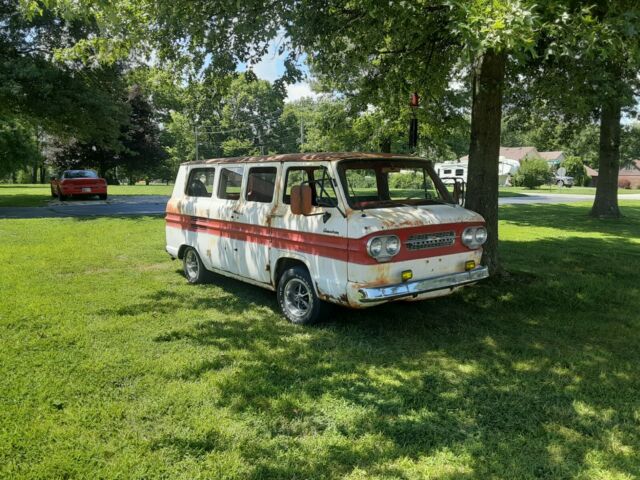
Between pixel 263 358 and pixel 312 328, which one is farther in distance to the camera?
pixel 312 328

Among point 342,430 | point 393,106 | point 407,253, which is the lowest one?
point 342,430

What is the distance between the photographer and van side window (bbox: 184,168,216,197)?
7469 mm

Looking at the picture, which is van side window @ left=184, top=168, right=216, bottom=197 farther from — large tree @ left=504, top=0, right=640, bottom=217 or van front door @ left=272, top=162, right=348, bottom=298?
large tree @ left=504, top=0, right=640, bottom=217

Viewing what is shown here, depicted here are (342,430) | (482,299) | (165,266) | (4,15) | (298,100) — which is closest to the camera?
(342,430)

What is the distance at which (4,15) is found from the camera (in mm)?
18016

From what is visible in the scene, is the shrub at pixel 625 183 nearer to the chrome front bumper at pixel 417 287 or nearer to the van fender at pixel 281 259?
the chrome front bumper at pixel 417 287

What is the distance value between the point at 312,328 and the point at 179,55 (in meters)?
4.51

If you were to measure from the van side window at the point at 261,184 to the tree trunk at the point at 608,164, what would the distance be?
15381 mm

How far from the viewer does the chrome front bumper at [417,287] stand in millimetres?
4992

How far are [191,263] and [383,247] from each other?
4105 mm

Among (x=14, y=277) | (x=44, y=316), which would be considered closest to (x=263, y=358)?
(x=44, y=316)

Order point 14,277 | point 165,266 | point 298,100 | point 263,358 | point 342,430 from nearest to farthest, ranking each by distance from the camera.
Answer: point 342,430 < point 263,358 < point 14,277 < point 165,266 < point 298,100

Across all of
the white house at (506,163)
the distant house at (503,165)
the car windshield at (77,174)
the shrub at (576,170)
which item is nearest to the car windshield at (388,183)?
the car windshield at (77,174)

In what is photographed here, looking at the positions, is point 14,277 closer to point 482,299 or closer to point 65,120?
point 482,299
